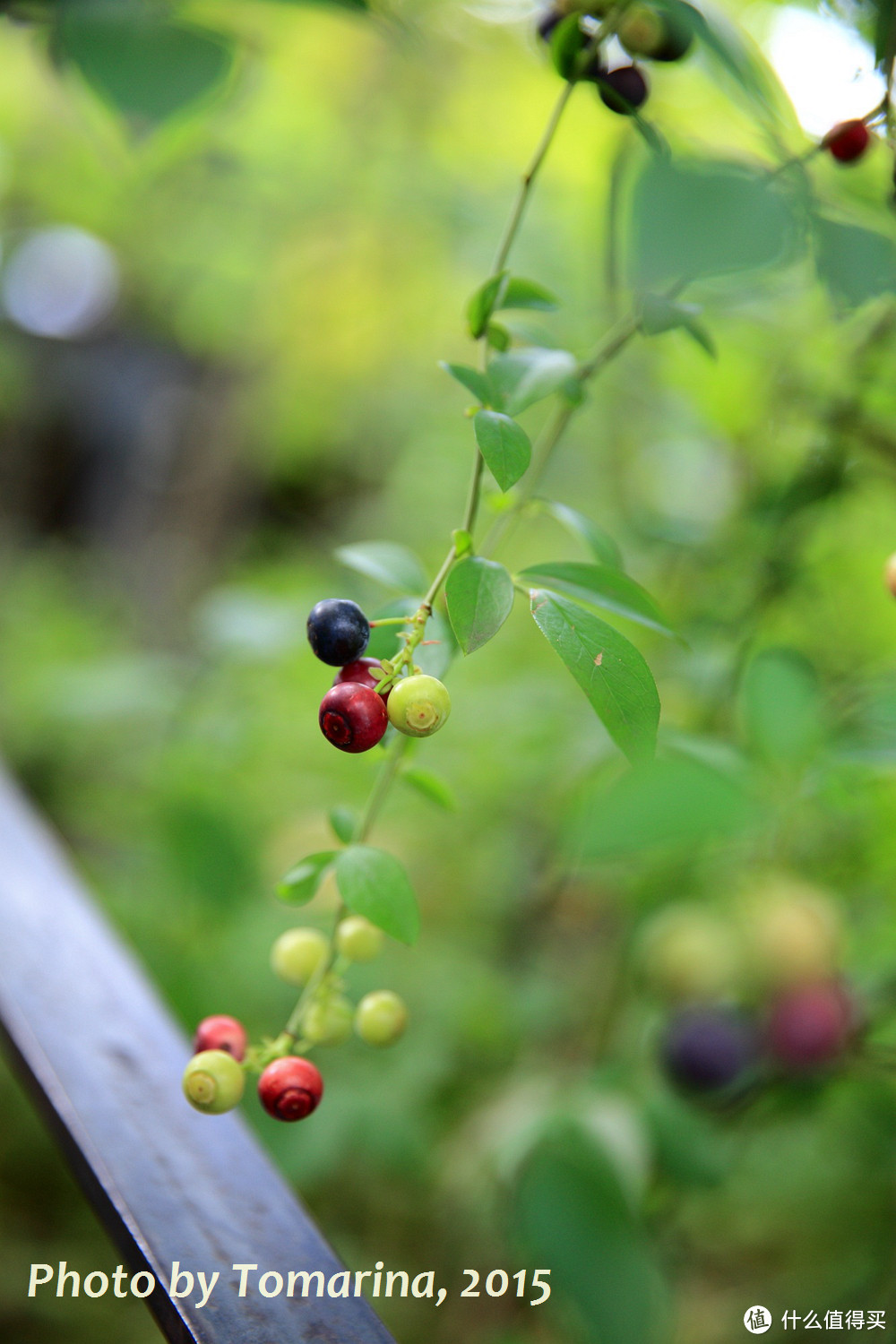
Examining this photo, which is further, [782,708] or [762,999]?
[762,999]

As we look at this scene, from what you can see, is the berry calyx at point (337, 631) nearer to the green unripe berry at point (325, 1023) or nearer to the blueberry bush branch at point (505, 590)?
the blueberry bush branch at point (505, 590)

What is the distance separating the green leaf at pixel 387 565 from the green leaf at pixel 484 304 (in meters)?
0.12

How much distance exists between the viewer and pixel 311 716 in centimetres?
→ 122

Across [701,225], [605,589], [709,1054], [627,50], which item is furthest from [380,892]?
[709,1054]

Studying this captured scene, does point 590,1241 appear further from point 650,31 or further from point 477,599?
point 650,31

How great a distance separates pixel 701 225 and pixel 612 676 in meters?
0.16

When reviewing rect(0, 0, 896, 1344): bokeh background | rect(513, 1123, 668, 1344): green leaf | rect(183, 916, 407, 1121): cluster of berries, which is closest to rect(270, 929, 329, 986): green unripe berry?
rect(183, 916, 407, 1121): cluster of berries

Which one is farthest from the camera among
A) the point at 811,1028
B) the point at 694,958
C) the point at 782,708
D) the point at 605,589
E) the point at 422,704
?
the point at 694,958

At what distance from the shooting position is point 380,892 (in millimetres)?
356

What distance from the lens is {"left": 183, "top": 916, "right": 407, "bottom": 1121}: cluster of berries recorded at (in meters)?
0.37

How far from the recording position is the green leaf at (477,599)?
1.01ft

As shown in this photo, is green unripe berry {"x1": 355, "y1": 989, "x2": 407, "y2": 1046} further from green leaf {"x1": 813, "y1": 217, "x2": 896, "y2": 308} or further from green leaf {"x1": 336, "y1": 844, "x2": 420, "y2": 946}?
green leaf {"x1": 813, "y1": 217, "x2": 896, "y2": 308}

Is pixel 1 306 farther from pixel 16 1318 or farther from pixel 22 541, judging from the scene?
pixel 16 1318

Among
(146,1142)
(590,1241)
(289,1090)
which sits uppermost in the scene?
(289,1090)
